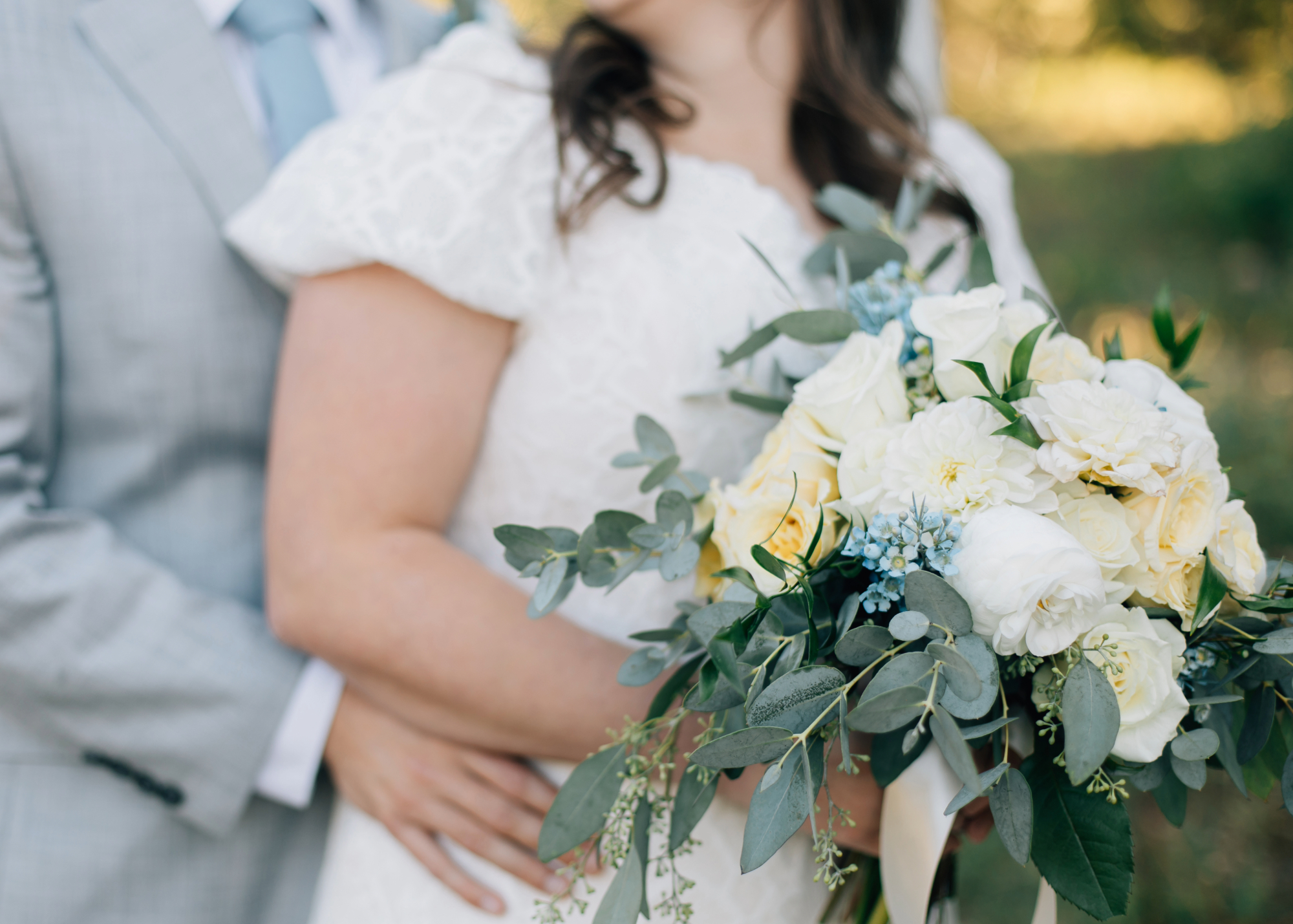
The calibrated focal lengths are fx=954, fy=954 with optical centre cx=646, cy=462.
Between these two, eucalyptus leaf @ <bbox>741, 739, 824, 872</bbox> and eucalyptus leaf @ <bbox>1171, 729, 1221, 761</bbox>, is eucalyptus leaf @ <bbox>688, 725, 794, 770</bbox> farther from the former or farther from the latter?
eucalyptus leaf @ <bbox>1171, 729, 1221, 761</bbox>

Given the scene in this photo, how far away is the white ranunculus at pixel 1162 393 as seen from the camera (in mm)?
1077

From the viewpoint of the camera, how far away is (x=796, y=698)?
35.6 inches

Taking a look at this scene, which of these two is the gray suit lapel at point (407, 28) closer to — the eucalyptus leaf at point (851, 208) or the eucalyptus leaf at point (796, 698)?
the eucalyptus leaf at point (851, 208)

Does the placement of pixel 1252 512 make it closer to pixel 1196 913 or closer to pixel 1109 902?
pixel 1196 913

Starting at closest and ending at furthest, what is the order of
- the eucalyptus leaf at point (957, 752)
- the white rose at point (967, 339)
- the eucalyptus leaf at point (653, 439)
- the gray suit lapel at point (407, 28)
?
the eucalyptus leaf at point (957, 752) → the white rose at point (967, 339) → the eucalyptus leaf at point (653, 439) → the gray suit lapel at point (407, 28)

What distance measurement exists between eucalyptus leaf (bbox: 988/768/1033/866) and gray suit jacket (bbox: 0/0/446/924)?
1044mm

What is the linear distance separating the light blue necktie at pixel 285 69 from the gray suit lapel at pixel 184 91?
0.21 ft

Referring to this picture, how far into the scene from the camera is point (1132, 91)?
980cm

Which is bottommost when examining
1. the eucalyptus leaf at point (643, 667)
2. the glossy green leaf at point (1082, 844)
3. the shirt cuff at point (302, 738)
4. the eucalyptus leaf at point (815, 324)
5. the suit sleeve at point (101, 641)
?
the shirt cuff at point (302, 738)

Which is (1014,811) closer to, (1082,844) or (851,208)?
(1082,844)

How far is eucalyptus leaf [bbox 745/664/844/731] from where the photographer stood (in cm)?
89

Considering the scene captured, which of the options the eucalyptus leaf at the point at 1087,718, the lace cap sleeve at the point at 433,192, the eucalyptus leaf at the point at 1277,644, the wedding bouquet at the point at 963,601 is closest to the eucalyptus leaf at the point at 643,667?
the wedding bouquet at the point at 963,601

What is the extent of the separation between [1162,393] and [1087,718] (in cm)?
44

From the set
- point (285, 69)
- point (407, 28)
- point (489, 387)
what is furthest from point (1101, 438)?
point (407, 28)
